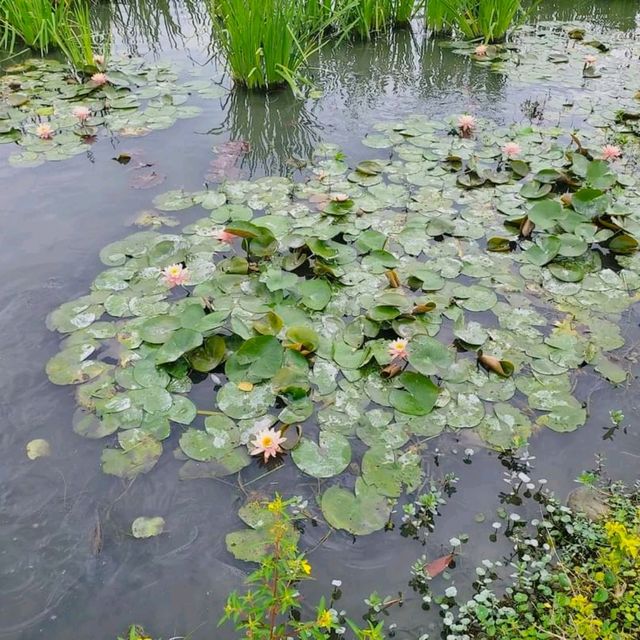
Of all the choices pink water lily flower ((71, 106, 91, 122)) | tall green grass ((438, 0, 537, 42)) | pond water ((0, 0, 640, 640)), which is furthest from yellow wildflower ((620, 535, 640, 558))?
tall green grass ((438, 0, 537, 42))

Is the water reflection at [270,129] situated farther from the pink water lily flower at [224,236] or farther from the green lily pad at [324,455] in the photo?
the green lily pad at [324,455]

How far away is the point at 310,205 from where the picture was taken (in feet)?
9.59

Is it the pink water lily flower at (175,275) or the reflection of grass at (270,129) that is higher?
the reflection of grass at (270,129)

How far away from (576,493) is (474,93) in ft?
10.8

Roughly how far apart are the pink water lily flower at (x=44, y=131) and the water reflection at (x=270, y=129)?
1003 mm

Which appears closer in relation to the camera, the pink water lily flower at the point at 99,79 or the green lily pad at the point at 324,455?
the green lily pad at the point at 324,455

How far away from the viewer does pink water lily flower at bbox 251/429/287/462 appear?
1.72m

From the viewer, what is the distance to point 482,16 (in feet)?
15.8

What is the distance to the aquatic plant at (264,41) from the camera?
3.74 metres

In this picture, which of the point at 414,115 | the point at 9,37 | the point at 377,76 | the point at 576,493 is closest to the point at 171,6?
the point at 9,37

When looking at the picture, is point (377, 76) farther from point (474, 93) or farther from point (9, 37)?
point (9, 37)

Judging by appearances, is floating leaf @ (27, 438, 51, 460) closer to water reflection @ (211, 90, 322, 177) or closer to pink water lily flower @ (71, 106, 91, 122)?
water reflection @ (211, 90, 322, 177)

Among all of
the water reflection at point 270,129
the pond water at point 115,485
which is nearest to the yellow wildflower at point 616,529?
the pond water at point 115,485

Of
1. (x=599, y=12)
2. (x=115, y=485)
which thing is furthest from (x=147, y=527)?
(x=599, y=12)
